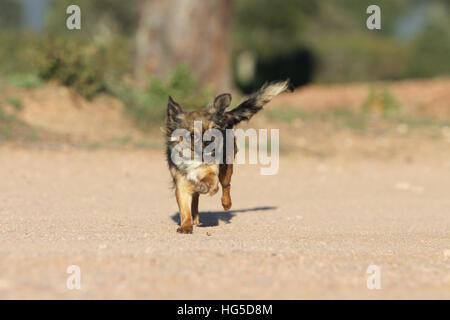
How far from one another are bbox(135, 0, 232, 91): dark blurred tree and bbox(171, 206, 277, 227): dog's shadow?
8519 millimetres

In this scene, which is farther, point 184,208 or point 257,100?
point 257,100

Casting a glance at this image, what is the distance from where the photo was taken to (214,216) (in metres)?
8.50

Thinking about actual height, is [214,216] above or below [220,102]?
below

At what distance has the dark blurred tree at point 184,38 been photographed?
55.5 feet

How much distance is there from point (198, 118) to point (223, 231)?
1.17m

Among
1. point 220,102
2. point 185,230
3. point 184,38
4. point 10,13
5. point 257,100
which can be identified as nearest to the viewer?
point 185,230

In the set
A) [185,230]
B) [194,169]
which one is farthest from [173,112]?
[185,230]

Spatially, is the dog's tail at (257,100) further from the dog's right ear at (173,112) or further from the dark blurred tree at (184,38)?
the dark blurred tree at (184,38)

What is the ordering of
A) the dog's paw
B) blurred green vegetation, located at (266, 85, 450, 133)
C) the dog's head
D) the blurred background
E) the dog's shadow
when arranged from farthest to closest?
blurred green vegetation, located at (266, 85, 450, 133) → the blurred background → the dog's shadow → the dog's head → the dog's paw

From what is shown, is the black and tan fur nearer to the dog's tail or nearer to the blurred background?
the dog's tail

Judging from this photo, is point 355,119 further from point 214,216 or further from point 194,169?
point 194,169

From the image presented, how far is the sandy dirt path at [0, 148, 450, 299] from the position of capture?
447cm

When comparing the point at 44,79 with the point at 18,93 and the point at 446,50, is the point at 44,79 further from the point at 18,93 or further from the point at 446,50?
the point at 446,50

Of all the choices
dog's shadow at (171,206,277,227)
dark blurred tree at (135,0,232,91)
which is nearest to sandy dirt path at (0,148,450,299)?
dog's shadow at (171,206,277,227)
